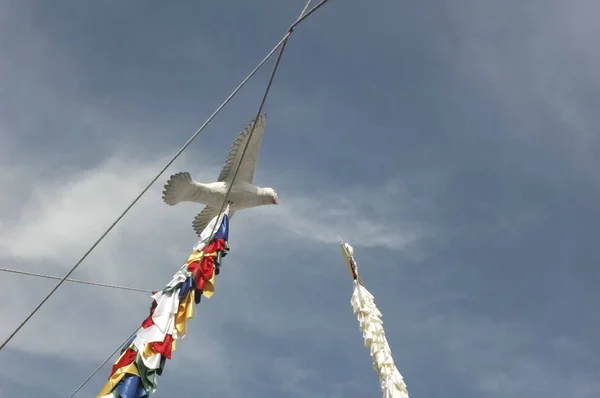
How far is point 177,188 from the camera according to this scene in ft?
31.4

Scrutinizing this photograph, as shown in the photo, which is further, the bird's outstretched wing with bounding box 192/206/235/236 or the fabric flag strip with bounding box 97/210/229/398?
the bird's outstretched wing with bounding box 192/206/235/236

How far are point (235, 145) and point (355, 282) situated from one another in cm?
467

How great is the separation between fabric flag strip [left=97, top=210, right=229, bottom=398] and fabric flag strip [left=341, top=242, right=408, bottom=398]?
4296 millimetres

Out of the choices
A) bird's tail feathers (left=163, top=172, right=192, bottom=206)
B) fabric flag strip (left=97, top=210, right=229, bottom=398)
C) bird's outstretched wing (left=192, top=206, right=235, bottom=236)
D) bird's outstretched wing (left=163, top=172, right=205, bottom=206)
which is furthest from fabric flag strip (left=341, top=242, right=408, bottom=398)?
bird's tail feathers (left=163, top=172, right=192, bottom=206)

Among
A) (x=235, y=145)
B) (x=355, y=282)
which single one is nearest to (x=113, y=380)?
(x=235, y=145)

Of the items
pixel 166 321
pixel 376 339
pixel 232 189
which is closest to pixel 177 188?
pixel 232 189

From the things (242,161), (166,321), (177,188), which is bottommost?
(166,321)

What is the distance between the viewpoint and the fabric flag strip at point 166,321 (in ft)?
23.8

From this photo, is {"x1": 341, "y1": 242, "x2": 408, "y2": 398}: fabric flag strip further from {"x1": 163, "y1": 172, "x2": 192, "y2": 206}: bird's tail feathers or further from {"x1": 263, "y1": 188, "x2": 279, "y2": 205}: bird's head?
{"x1": 163, "y1": 172, "x2": 192, "y2": 206}: bird's tail feathers

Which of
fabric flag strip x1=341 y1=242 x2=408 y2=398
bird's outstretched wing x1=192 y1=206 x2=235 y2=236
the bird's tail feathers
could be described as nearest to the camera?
the bird's tail feathers

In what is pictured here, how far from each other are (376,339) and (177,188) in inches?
202

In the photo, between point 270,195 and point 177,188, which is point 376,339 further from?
point 177,188

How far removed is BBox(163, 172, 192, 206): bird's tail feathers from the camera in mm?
9484

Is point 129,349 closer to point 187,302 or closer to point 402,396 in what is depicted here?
point 187,302
